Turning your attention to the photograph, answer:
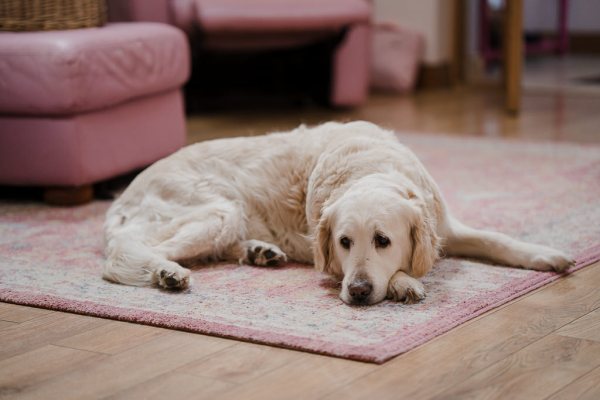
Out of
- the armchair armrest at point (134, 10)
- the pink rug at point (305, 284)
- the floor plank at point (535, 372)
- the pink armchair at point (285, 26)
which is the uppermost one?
the armchair armrest at point (134, 10)

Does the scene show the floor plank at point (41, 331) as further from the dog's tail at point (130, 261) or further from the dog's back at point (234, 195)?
the dog's back at point (234, 195)

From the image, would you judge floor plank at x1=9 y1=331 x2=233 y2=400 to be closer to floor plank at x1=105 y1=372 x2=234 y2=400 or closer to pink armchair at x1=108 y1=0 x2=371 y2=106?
floor plank at x1=105 y1=372 x2=234 y2=400

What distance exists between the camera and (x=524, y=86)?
650cm

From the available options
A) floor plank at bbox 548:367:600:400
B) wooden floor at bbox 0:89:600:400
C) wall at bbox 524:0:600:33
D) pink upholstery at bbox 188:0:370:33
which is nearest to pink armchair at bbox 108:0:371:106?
pink upholstery at bbox 188:0:370:33

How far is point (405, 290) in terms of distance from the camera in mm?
2139

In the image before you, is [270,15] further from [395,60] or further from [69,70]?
[69,70]

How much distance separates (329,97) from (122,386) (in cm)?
394

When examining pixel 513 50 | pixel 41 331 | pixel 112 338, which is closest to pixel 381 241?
pixel 112 338

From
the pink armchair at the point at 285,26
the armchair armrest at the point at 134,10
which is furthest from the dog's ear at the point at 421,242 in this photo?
the pink armchair at the point at 285,26

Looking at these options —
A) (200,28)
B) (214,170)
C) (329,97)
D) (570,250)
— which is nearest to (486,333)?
(570,250)

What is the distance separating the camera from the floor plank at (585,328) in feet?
6.30

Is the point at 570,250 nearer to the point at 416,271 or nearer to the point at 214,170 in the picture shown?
the point at 416,271

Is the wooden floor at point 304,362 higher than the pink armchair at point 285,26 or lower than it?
lower

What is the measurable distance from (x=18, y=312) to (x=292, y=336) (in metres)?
0.72
